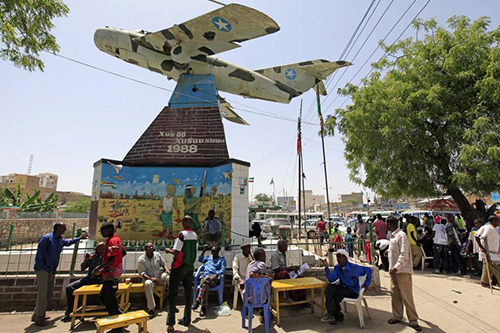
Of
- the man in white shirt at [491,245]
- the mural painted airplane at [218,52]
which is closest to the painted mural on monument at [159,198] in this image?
the mural painted airplane at [218,52]

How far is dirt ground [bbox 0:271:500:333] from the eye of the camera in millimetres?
4477

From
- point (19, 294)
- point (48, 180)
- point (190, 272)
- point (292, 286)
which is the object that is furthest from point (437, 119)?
point (48, 180)

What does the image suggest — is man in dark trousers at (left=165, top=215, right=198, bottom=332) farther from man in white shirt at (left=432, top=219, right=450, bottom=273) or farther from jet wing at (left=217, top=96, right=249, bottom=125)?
jet wing at (left=217, top=96, right=249, bottom=125)

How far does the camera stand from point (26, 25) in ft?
21.9

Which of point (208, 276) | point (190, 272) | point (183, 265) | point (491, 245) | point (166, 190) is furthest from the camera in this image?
point (166, 190)

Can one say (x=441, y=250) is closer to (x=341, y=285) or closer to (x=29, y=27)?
(x=341, y=285)

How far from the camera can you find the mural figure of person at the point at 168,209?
324 inches

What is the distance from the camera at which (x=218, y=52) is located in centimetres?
1009

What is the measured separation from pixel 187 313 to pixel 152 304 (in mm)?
803

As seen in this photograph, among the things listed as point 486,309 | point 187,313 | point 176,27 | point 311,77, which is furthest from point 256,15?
point 486,309

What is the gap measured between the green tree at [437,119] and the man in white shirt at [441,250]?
1.88 metres

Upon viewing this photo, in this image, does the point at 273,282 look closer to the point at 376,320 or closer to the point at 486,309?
the point at 376,320

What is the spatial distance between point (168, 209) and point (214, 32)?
6.15 metres

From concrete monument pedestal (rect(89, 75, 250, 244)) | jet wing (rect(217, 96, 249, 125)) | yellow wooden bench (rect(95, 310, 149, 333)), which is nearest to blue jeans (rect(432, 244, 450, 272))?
concrete monument pedestal (rect(89, 75, 250, 244))
